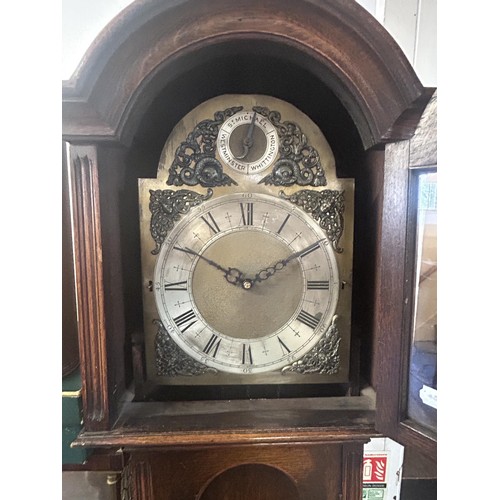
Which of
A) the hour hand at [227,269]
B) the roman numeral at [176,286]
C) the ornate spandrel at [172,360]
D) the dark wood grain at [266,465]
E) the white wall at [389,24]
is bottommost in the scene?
the dark wood grain at [266,465]

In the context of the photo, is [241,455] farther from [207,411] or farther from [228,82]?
[228,82]

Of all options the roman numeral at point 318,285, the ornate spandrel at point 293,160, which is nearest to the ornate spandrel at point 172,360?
the roman numeral at point 318,285

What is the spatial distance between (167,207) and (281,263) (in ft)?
0.73

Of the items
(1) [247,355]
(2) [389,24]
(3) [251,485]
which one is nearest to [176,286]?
(1) [247,355]

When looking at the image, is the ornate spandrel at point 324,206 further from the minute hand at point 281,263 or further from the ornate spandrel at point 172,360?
the ornate spandrel at point 172,360

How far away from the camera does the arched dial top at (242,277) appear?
0.76 metres

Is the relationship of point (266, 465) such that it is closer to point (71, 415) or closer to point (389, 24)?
point (71, 415)

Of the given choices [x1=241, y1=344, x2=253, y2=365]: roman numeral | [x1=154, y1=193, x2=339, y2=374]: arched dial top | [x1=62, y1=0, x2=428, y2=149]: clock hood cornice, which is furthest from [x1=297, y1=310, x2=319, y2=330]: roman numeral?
[x1=62, y1=0, x2=428, y2=149]: clock hood cornice

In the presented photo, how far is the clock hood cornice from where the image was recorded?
1.92ft

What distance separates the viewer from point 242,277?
0.76 metres

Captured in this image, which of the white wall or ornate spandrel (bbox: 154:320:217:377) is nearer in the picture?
ornate spandrel (bbox: 154:320:217:377)

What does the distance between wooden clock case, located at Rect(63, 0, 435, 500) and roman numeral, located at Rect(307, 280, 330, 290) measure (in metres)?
0.07

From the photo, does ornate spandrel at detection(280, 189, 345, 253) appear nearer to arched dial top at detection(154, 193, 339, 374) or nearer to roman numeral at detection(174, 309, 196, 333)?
arched dial top at detection(154, 193, 339, 374)
